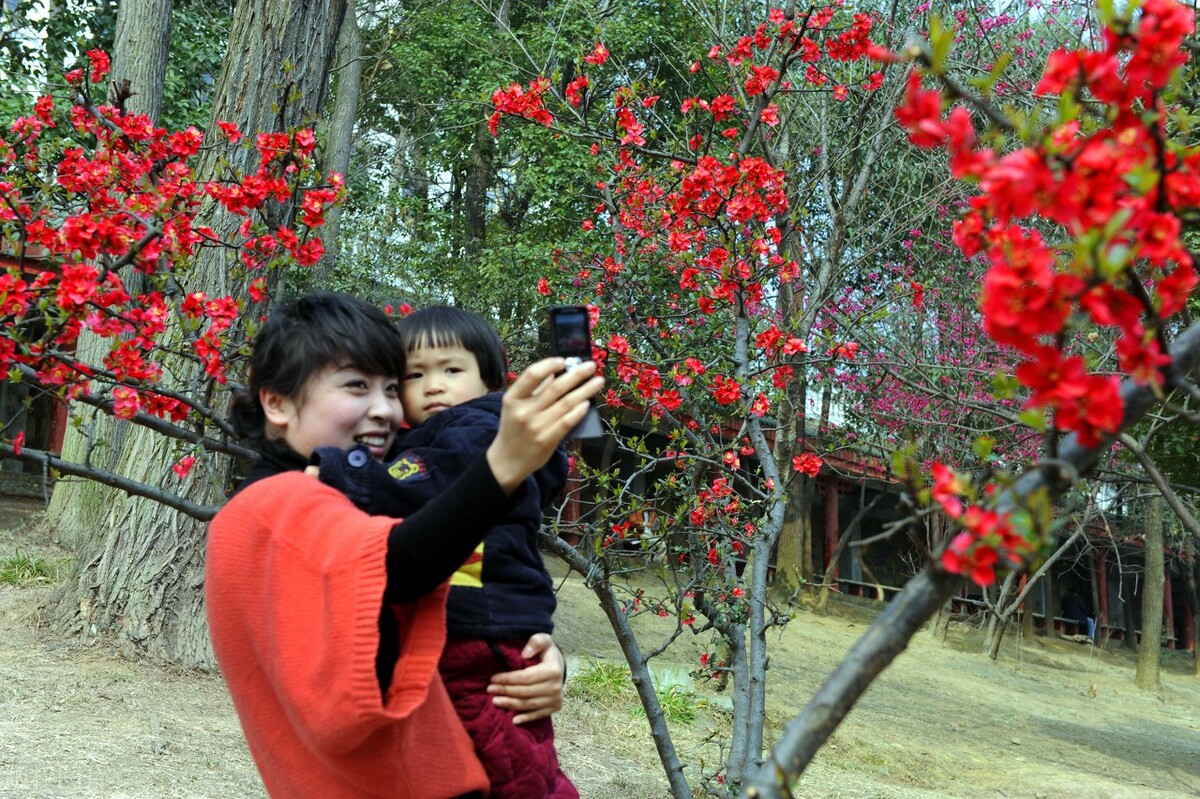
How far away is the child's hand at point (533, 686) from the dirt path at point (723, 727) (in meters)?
3.87

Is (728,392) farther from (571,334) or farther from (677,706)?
(677,706)

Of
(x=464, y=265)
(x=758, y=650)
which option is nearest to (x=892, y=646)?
(x=758, y=650)

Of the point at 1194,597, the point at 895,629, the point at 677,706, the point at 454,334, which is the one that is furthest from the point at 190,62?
the point at 1194,597

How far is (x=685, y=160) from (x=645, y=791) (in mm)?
4042

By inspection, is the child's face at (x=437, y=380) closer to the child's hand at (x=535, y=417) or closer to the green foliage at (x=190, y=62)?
the child's hand at (x=535, y=417)

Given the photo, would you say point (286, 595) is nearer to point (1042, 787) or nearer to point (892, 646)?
point (892, 646)

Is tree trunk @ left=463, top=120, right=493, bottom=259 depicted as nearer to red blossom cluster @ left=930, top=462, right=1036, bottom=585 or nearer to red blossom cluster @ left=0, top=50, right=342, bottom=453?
red blossom cluster @ left=0, top=50, right=342, bottom=453

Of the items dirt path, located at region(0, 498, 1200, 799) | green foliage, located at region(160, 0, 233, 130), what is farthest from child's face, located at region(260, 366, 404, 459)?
green foliage, located at region(160, 0, 233, 130)

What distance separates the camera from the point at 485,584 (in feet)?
5.94

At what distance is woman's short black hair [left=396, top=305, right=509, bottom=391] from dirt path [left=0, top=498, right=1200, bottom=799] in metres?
3.79

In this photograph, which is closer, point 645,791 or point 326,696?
point 326,696

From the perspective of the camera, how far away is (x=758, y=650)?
418cm

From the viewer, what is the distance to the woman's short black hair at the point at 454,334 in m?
2.07

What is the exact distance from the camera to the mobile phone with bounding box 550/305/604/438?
4.52 feet
